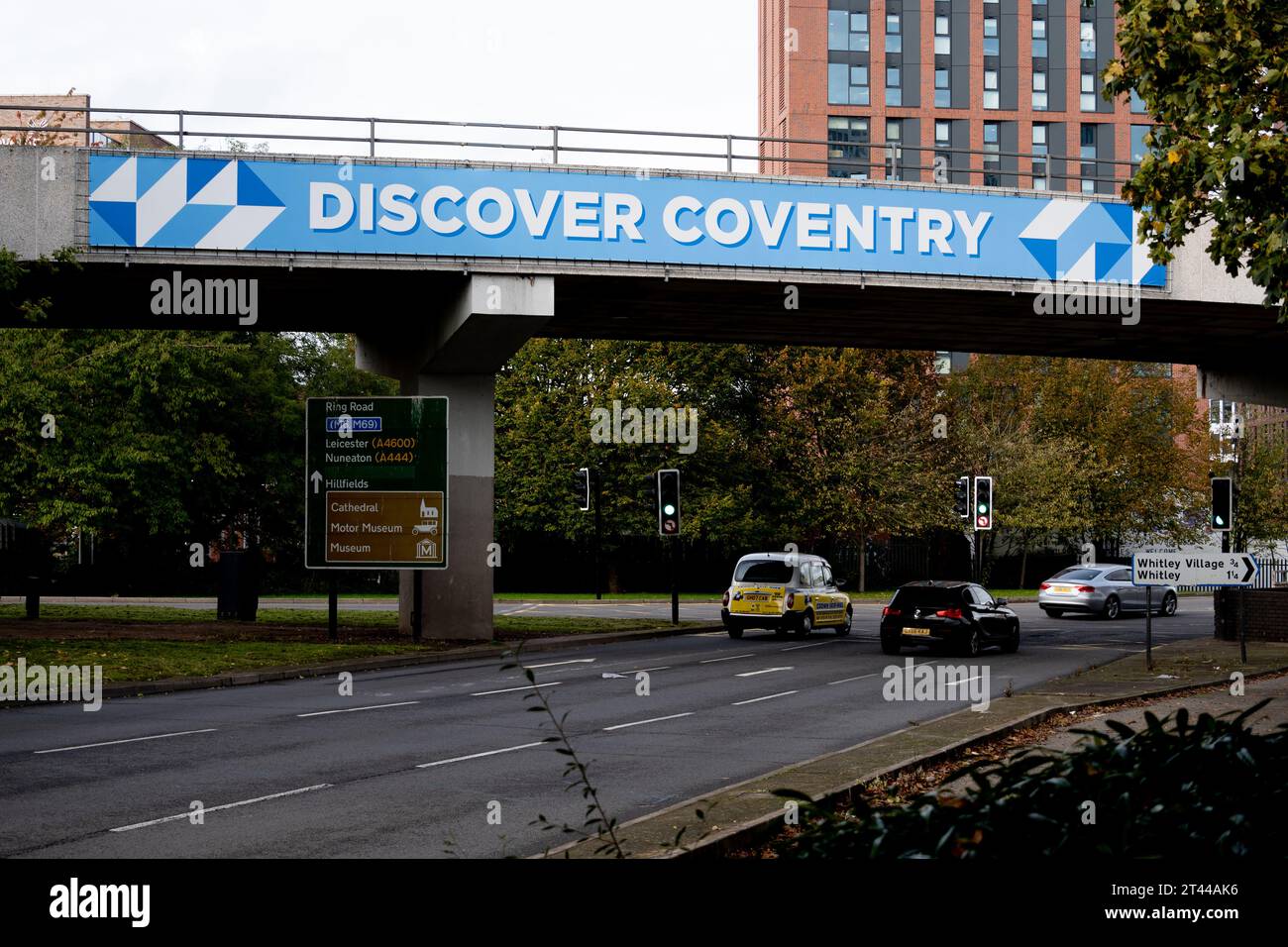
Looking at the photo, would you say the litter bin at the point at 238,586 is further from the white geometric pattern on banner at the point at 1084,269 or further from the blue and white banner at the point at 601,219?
the white geometric pattern on banner at the point at 1084,269

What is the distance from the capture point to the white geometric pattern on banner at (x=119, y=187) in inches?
883

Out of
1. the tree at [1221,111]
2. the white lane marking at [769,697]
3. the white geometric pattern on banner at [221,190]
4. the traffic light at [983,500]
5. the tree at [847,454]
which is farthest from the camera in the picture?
the tree at [847,454]

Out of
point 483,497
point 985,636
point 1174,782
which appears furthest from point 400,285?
point 1174,782

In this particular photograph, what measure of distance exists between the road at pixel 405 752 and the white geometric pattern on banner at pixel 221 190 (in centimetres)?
800

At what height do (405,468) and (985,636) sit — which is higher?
(405,468)

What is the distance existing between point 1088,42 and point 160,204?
7623cm

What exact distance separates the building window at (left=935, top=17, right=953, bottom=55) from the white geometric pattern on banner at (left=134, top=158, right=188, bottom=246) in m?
71.4

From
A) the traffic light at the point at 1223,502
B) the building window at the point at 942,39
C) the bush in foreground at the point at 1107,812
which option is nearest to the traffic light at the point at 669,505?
the traffic light at the point at 1223,502

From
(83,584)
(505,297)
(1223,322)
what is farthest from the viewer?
(83,584)

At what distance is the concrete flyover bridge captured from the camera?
22609 mm

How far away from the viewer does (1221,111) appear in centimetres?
1295

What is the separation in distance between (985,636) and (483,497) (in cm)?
964

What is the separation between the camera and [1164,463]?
67.9 m
